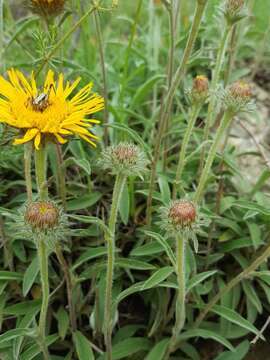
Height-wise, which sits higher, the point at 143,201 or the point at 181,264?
the point at 143,201

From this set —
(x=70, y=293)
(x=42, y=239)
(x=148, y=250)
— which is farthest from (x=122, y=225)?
(x=42, y=239)

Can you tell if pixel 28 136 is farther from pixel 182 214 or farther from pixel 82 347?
pixel 82 347

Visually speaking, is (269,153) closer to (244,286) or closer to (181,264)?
(244,286)

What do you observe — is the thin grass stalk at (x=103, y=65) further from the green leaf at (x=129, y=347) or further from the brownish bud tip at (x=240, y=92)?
the green leaf at (x=129, y=347)

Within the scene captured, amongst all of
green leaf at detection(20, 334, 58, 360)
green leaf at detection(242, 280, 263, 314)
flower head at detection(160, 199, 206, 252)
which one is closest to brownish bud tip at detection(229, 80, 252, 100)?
flower head at detection(160, 199, 206, 252)

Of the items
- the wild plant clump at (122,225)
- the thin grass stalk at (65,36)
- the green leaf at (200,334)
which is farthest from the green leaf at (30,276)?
the thin grass stalk at (65,36)

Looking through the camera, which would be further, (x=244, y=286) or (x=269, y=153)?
(x=269, y=153)

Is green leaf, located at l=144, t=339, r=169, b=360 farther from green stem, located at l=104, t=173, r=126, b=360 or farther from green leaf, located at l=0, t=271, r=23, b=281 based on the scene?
green leaf, located at l=0, t=271, r=23, b=281

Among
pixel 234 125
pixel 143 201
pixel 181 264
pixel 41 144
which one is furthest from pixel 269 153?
pixel 41 144
